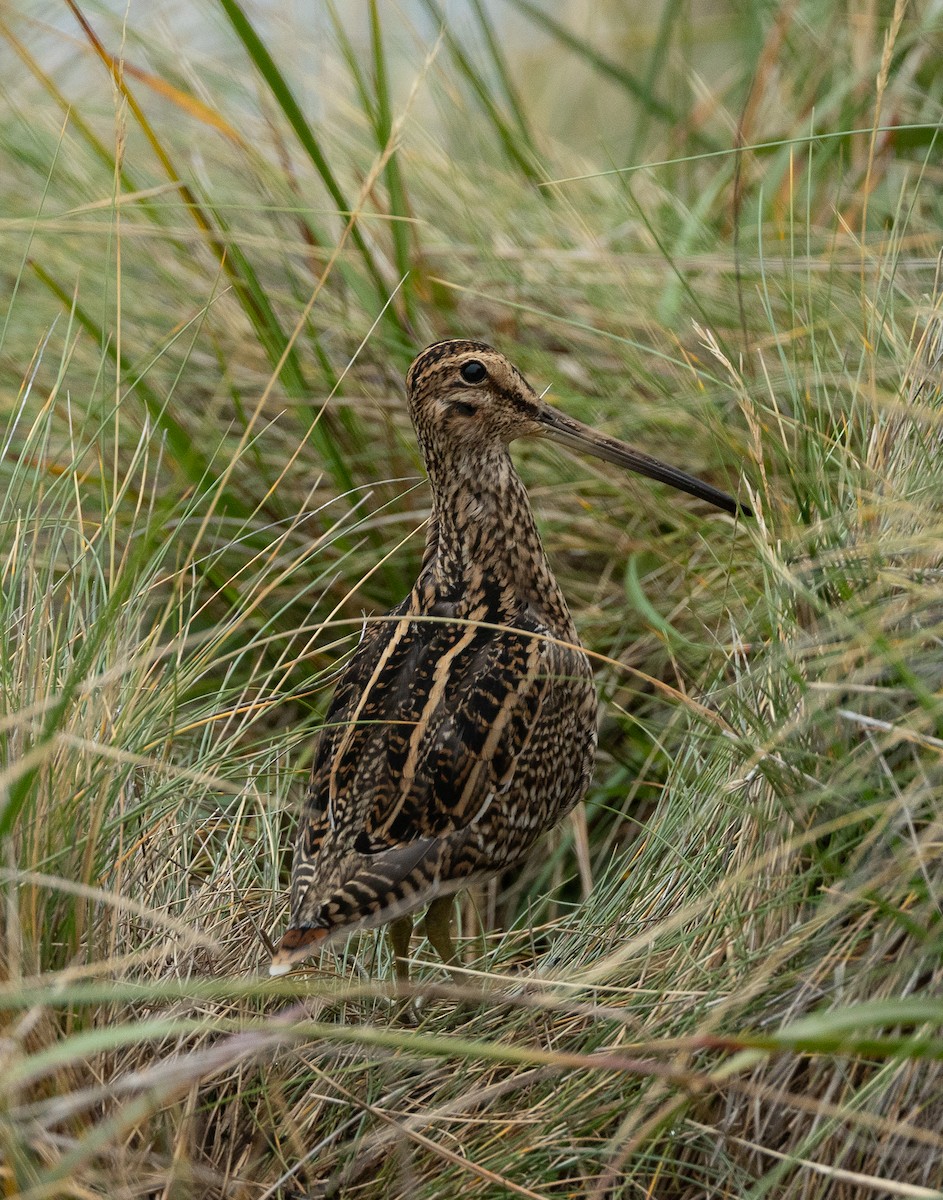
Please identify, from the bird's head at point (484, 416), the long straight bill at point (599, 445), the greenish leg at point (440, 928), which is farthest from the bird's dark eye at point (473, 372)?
the greenish leg at point (440, 928)

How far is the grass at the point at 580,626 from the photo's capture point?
2.14 meters

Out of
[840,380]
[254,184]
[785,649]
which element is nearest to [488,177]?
[254,184]

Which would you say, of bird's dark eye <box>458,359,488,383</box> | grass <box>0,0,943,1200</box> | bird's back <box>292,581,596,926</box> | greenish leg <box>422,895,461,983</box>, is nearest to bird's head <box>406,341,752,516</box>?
bird's dark eye <box>458,359,488,383</box>

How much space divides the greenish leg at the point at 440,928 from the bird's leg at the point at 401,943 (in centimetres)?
4

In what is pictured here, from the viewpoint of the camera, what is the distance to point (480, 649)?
2914mm

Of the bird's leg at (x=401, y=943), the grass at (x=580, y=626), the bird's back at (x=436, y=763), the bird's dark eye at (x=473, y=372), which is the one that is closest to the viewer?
the grass at (x=580, y=626)

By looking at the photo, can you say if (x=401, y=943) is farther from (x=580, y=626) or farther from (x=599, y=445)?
(x=599, y=445)

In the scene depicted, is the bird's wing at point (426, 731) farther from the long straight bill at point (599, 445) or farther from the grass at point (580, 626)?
the long straight bill at point (599, 445)

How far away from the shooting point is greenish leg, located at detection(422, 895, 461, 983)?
2.94 m

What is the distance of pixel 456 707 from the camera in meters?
2.81

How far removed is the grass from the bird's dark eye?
0.56 feet

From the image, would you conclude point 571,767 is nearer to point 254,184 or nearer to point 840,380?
point 840,380

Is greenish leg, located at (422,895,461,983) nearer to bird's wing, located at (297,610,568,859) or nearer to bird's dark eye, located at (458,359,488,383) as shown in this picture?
bird's wing, located at (297,610,568,859)

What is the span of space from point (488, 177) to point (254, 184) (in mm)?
716
